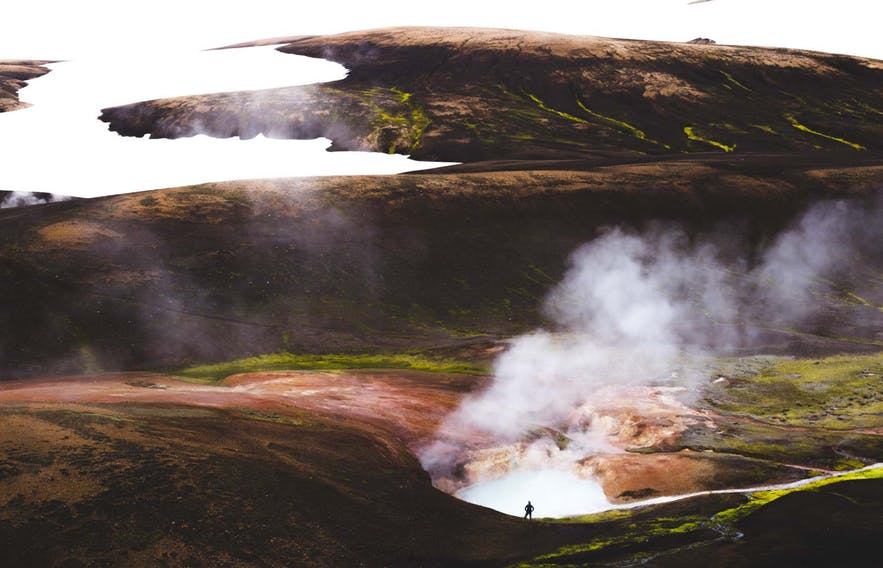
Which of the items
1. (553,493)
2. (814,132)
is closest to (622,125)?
(814,132)

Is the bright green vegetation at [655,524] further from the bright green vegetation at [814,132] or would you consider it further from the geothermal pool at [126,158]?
the bright green vegetation at [814,132]

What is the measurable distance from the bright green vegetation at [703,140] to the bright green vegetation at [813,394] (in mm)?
89049

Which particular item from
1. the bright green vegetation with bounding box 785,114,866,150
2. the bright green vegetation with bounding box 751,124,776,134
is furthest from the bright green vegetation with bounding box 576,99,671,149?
the bright green vegetation with bounding box 785,114,866,150

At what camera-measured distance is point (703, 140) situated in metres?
163

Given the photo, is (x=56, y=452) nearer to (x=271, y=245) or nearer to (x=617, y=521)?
(x=617, y=521)

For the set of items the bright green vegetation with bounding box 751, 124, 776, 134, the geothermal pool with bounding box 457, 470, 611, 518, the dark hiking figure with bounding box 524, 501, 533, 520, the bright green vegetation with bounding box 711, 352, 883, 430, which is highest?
the bright green vegetation with bounding box 751, 124, 776, 134

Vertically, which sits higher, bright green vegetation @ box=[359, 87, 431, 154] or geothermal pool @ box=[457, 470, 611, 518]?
bright green vegetation @ box=[359, 87, 431, 154]

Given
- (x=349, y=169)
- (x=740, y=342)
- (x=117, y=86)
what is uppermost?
(x=117, y=86)

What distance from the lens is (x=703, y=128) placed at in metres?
168

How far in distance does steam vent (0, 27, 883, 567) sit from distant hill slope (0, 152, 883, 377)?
39cm

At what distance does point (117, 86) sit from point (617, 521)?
604ft

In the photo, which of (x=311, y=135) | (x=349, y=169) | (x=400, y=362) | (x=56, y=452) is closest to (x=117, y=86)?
(x=311, y=135)

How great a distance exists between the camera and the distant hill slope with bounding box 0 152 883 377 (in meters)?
81.5

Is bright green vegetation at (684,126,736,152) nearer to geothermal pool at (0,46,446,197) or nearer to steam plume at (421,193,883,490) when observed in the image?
steam plume at (421,193,883,490)
